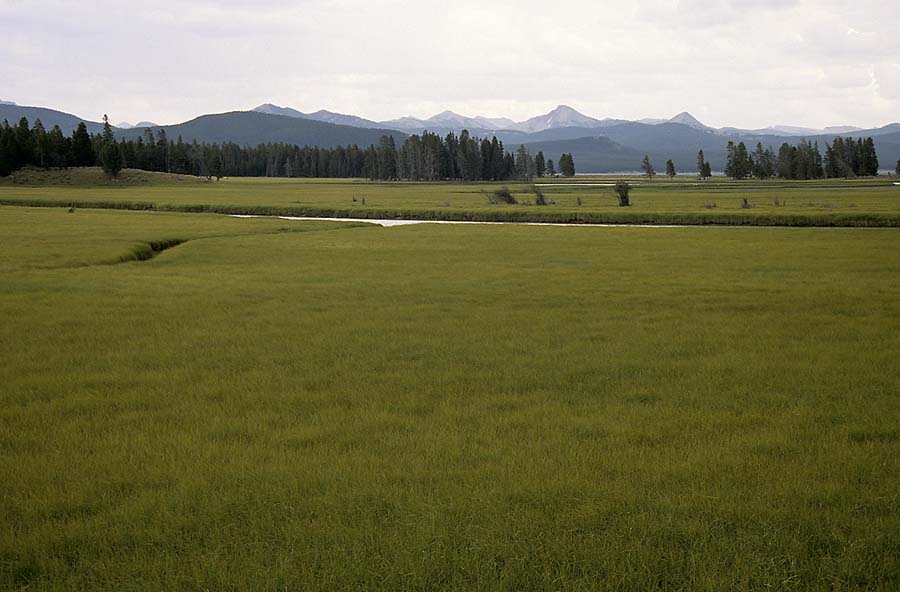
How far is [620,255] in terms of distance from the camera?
36.3 m

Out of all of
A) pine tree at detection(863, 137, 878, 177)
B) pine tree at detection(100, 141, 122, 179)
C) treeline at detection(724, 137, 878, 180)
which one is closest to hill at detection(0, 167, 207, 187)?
pine tree at detection(100, 141, 122, 179)

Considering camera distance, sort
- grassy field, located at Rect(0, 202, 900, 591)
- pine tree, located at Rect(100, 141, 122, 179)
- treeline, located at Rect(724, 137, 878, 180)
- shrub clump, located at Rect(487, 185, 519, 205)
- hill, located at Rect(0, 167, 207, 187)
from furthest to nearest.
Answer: treeline, located at Rect(724, 137, 878, 180) → pine tree, located at Rect(100, 141, 122, 179) → hill, located at Rect(0, 167, 207, 187) → shrub clump, located at Rect(487, 185, 519, 205) → grassy field, located at Rect(0, 202, 900, 591)

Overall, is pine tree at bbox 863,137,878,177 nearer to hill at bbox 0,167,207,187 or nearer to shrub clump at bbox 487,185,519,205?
shrub clump at bbox 487,185,519,205

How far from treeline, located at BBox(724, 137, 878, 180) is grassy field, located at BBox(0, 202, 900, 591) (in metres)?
166

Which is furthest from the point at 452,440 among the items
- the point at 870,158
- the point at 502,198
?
the point at 870,158

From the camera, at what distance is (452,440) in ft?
31.9

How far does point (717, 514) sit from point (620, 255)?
29.8 m

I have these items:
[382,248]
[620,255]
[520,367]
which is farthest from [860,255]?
[520,367]

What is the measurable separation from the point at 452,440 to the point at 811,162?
18229cm

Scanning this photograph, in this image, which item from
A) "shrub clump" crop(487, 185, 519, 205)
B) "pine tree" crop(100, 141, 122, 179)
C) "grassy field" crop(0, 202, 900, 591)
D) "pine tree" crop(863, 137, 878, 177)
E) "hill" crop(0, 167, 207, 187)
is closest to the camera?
"grassy field" crop(0, 202, 900, 591)

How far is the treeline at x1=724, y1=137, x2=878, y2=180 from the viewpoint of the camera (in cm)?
17000

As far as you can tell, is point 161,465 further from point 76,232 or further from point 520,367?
point 76,232

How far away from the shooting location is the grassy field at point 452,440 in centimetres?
667

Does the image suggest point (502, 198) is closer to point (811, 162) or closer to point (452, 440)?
point (452, 440)
